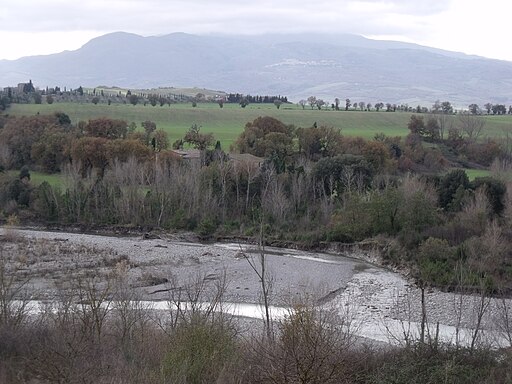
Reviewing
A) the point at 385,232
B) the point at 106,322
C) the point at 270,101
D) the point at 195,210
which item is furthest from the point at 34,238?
the point at 270,101

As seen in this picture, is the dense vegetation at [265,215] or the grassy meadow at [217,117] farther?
the grassy meadow at [217,117]

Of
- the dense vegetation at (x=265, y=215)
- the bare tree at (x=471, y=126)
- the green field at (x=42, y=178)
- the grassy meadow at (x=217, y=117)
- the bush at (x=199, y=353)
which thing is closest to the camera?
the bush at (x=199, y=353)

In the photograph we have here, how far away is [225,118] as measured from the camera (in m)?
96.4

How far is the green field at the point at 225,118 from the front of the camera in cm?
8594

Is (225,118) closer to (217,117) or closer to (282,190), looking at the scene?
(217,117)

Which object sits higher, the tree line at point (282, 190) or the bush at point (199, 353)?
the bush at point (199, 353)

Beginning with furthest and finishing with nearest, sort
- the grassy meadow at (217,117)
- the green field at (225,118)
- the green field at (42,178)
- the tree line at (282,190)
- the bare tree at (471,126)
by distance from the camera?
1. the grassy meadow at (217,117)
2. the green field at (225,118)
3. the bare tree at (471,126)
4. the green field at (42,178)
5. the tree line at (282,190)

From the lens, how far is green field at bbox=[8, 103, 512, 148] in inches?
3383

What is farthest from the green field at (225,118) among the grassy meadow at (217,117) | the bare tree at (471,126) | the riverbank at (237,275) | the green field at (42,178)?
the riverbank at (237,275)

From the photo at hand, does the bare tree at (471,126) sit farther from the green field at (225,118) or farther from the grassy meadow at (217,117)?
the grassy meadow at (217,117)

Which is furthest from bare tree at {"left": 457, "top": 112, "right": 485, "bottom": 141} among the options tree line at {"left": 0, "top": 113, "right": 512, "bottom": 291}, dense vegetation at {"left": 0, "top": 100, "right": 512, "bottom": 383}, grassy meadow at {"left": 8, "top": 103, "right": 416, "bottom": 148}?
tree line at {"left": 0, "top": 113, "right": 512, "bottom": 291}

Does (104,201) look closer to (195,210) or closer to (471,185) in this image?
(195,210)

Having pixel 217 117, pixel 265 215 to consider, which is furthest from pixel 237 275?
pixel 217 117

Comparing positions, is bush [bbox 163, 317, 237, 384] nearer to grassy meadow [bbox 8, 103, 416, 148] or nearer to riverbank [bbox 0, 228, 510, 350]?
riverbank [bbox 0, 228, 510, 350]
